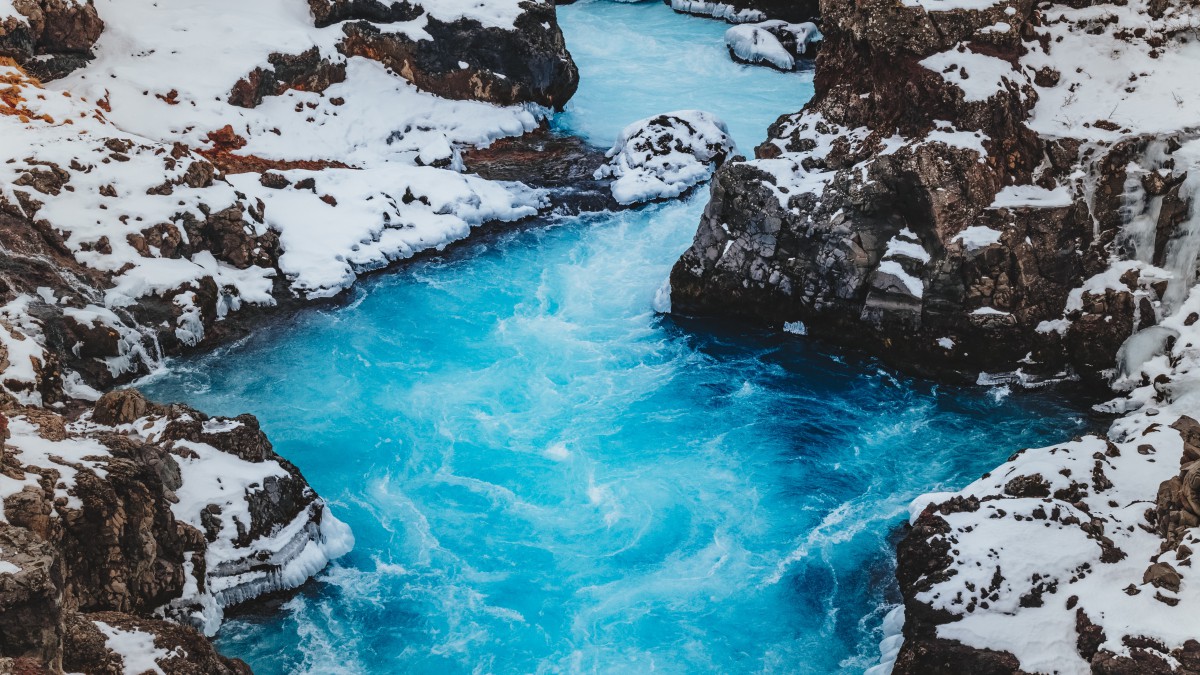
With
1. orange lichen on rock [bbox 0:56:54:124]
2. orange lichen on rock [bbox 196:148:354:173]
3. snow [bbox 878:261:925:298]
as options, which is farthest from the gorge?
orange lichen on rock [bbox 196:148:354:173]

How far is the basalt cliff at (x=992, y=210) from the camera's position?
20250 millimetres

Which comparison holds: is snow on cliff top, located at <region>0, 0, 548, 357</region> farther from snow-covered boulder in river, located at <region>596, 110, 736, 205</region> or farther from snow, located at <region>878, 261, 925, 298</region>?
snow, located at <region>878, 261, 925, 298</region>

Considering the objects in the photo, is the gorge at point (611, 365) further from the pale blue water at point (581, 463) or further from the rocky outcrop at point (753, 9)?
the rocky outcrop at point (753, 9)

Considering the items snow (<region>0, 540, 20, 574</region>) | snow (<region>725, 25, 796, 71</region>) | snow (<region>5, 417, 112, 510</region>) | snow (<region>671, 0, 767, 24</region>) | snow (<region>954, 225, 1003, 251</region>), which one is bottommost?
snow (<region>5, 417, 112, 510</region>)

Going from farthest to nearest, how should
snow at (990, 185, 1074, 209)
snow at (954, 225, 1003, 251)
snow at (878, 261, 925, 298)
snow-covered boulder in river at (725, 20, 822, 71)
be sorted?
snow-covered boulder in river at (725, 20, 822, 71)
snow at (878, 261, 925, 298)
snow at (990, 185, 1074, 209)
snow at (954, 225, 1003, 251)

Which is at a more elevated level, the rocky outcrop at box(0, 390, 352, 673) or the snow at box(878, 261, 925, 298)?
the snow at box(878, 261, 925, 298)

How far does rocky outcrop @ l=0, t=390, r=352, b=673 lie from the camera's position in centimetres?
1027

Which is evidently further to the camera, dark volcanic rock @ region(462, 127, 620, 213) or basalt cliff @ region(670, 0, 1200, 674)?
dark volcanic rock @ region(462, 127, 620, 213)

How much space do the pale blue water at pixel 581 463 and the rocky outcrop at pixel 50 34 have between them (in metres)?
11.9

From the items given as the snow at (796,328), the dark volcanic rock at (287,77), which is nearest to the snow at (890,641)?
the snow at (796,328)

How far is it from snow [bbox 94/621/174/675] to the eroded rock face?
2554 cm

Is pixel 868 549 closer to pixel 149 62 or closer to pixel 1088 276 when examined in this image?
pixel 1088 276

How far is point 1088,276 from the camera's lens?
68.7 feet

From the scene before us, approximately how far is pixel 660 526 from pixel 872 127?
1093 centimetres
